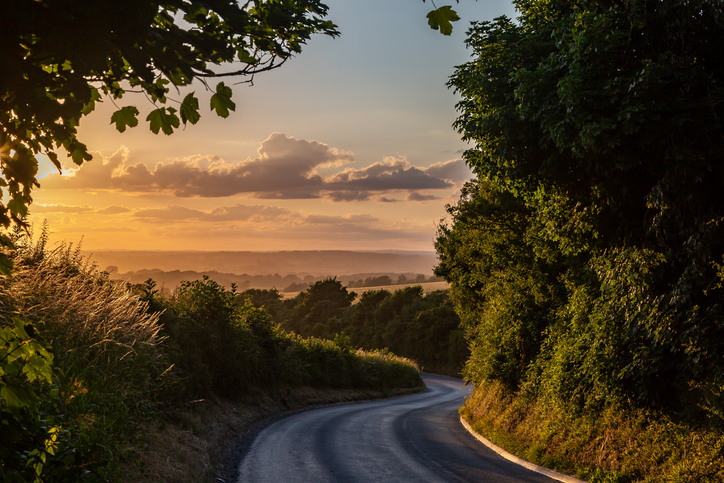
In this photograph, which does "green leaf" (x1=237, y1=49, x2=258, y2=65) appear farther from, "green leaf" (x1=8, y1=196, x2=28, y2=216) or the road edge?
the road edge

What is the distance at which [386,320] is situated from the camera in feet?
250

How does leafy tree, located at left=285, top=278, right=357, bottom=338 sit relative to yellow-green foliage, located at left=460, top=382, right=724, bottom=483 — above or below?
below

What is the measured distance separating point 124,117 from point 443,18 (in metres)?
2.46

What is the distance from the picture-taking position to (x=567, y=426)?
12781mm

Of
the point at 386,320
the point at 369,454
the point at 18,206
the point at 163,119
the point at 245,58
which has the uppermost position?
the point at 245,58

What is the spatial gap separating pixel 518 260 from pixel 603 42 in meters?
9.81

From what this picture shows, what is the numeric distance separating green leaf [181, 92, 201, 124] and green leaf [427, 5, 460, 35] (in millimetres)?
1745

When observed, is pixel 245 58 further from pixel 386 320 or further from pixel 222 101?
pixel 386 320

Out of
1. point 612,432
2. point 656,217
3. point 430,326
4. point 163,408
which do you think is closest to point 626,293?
point 656,217

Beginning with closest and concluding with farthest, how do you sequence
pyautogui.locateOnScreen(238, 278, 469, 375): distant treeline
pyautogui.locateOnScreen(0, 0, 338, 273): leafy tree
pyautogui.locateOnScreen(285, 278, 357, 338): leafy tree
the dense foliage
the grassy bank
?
1. pyautogui.locateOnScreen(0, 0, 338, 273): leafy tree
2. the grassy bank
3. the dense foliage
4. pyautogui.locateOnScreen(238, 278, 469, 375): distant treeline
5. pyautogui.locateOnScreen(285, 278, 357, 338): leafy tree

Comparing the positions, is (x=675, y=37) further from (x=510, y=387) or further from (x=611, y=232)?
(x=510, y=387)

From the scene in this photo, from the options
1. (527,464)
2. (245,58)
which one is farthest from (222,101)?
(527,464)

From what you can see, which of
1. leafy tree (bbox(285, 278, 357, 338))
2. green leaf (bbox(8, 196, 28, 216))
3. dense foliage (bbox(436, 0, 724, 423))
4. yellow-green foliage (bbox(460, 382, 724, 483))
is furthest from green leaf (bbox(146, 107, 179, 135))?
leafy tree (bbox(285, 278, 357, 338))

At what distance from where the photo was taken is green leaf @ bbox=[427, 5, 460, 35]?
3080mm
